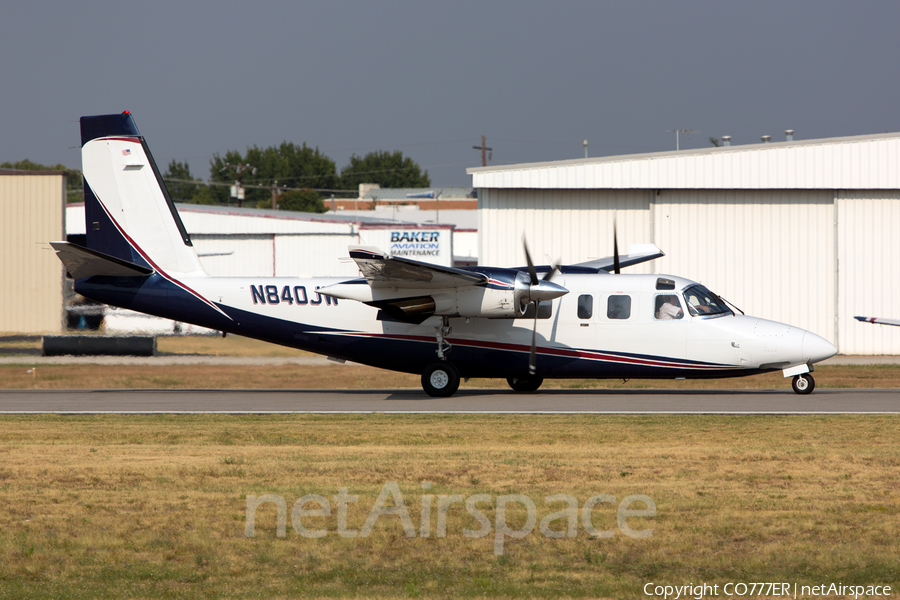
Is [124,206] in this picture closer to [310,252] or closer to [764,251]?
[764,251]

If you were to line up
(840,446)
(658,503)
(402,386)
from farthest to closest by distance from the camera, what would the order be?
(402,386)
(840,446)
(658,503)

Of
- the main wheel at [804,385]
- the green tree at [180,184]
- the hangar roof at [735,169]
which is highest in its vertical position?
the green tree at [180,184]

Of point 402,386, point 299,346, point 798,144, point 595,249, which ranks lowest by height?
point 402,386

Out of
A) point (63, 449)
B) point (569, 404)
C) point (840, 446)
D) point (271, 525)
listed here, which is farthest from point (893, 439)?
point (63, 449)

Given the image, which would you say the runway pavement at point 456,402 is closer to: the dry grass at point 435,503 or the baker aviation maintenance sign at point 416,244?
the dry grass at point 435,503

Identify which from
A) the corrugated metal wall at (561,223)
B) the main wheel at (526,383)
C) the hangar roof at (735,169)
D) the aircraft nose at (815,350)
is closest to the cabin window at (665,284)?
the aircraft nose at (815,350)

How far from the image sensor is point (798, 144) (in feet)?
108

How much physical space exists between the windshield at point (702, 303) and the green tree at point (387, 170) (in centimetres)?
14726

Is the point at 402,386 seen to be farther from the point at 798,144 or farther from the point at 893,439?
the point at 798,144

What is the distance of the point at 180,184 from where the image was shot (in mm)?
144750

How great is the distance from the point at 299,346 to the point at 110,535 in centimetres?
1209

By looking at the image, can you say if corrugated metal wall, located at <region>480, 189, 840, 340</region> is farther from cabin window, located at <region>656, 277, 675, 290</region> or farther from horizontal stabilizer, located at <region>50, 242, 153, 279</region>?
horizontal stabilizer, located at <region>50, 242, 153, 279</region>

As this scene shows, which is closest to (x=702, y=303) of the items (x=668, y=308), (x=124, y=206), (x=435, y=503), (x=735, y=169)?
(x=668, y=308)

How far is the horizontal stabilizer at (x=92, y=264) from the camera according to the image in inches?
707
